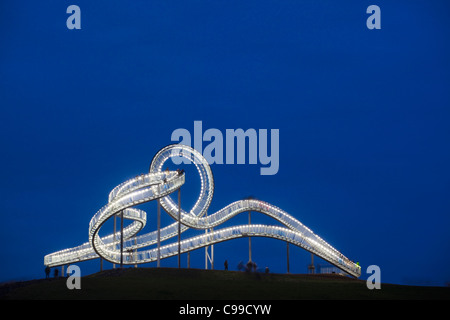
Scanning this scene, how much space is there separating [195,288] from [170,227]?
79.8ft

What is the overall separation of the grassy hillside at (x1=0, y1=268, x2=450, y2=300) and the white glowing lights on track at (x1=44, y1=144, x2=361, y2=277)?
6.82 meters

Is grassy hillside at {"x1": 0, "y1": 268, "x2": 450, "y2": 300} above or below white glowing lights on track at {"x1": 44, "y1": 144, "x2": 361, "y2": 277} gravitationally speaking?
below

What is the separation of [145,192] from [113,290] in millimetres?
13214

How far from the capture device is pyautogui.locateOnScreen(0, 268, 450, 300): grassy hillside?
34250mm

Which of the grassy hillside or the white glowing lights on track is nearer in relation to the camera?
the grassy hillside

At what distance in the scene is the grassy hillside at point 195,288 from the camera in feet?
112

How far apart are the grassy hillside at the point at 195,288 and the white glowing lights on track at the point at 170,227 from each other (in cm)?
682

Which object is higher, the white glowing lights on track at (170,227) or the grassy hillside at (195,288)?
the white glowing lights on track at (170,227)

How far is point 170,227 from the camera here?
198 ft

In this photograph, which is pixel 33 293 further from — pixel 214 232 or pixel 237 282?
pixel 214 232

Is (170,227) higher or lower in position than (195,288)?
higher

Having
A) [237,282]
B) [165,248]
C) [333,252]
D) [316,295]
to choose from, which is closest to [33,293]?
[237,282]

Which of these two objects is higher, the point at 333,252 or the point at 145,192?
the point at 145,192

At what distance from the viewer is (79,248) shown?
60.0 meters
